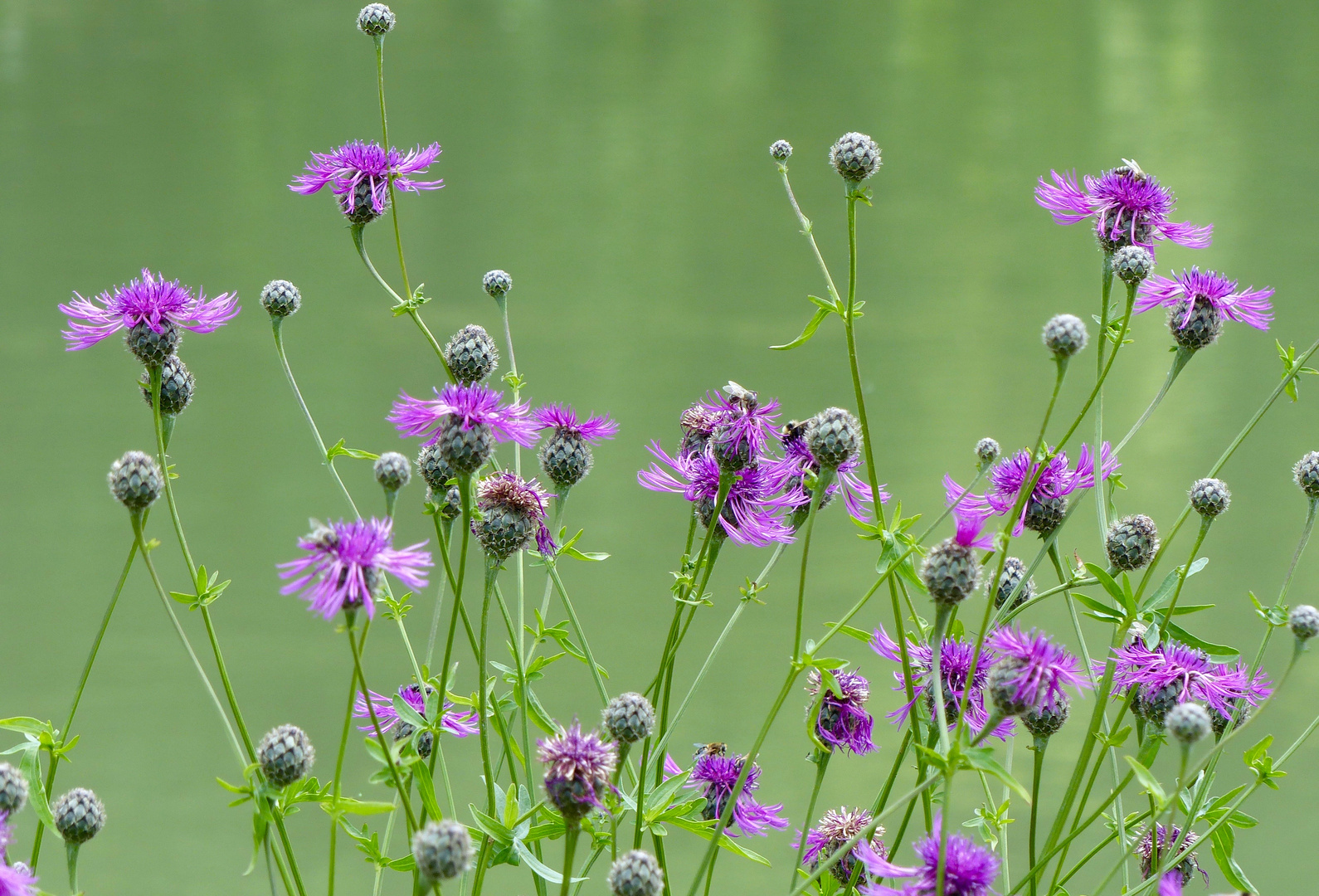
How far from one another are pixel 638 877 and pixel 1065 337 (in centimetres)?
26

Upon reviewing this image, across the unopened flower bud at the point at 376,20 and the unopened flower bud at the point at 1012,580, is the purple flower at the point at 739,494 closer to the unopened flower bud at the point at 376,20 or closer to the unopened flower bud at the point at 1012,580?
the unopened flower bud at the point at 1012,580

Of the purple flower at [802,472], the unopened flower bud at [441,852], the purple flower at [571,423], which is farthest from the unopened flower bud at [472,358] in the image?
the unopened flower bud at [441,852]

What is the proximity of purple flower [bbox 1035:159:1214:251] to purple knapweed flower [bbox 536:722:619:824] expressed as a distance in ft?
1.20

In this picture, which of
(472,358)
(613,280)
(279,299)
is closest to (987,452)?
(472,358)

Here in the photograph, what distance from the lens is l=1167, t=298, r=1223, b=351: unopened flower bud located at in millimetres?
625

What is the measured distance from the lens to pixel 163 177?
2.08 metres

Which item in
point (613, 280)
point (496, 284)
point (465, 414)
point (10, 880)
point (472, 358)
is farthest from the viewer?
point (613, 280)

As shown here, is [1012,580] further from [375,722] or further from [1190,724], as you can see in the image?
[375,722]

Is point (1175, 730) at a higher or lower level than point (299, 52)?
lower

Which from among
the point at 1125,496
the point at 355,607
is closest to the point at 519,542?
the point at 355,607

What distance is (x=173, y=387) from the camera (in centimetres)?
60

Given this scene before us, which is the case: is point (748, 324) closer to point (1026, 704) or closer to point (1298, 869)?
point (1298, 869)

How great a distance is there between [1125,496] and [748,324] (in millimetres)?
639

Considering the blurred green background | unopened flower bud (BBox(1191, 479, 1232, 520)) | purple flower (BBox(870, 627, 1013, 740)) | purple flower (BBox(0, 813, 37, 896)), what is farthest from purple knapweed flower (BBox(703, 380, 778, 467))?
the blurred green background
